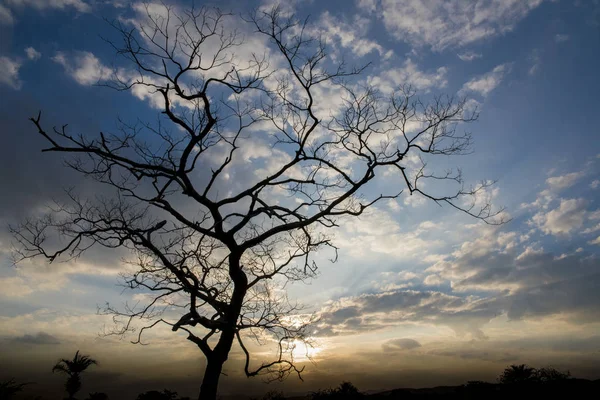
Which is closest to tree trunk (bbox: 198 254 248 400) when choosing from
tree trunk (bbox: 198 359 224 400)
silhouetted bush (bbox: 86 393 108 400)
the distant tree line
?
tree trunk (bbox: 198 359 224 400)

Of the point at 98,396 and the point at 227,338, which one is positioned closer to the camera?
the point at 227,338

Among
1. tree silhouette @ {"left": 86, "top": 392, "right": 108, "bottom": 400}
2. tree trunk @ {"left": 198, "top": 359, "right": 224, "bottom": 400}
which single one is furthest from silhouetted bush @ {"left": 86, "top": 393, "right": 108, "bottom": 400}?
tree trunk @ {"left": 198, "top": 359, "right": 224, "bottom": 400}

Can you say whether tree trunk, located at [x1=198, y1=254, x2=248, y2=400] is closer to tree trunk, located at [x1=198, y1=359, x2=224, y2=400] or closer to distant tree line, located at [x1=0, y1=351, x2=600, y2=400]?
tree trunk, located at [x1=198, y1=359, x2=224, y2=400]

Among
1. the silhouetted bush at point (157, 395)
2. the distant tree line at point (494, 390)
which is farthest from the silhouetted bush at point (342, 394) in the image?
the silhouetted bush at point (157, 395)

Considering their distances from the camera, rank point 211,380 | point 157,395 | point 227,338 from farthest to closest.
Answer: point 157,395
point 227,338
point 211,380

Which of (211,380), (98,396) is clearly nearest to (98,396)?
(98,396)

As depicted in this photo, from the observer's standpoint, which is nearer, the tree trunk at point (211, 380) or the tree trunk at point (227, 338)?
the tree trunk at point (211, 380)

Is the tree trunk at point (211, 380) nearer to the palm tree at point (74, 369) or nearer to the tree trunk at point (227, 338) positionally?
the tree trunk at point (227, 338)

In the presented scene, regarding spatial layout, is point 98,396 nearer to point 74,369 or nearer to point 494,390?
point 74,369

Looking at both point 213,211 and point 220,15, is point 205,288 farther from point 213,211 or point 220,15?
point 220,15

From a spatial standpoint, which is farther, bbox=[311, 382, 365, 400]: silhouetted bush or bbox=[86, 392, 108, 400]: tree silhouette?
bbox=[86, 392, 108, 400]: tree silhouette

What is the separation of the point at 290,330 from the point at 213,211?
397cm

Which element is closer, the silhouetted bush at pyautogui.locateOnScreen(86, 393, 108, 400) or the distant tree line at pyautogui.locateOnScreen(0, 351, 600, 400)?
the distant tree line at pyautogui.locateOnScreen(0, 351, 600, 400)

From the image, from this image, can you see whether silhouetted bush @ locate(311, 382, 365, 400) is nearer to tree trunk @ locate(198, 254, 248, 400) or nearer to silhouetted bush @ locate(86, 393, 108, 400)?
tree trunk @ locate(198, 254, 248, 400)
